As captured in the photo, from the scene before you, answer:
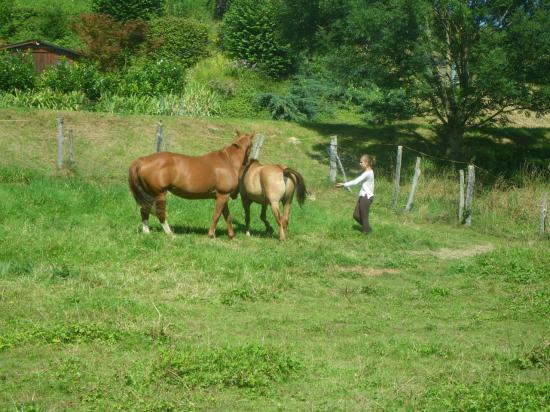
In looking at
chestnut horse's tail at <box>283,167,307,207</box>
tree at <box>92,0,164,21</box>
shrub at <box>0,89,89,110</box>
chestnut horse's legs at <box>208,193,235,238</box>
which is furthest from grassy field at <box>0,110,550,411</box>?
tree at <box>92,0,164,21</box>

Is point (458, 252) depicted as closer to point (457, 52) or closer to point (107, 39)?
point (457, 52)

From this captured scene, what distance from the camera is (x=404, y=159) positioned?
86.6 ft

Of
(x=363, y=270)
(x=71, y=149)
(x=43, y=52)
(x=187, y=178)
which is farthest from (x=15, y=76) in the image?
(x=363, y=270)

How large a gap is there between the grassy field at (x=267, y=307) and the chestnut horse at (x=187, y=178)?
553mm

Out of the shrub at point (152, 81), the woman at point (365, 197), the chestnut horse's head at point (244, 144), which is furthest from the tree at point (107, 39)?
the woman at point (365, 197)

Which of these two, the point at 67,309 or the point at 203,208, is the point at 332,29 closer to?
the point at 203,208

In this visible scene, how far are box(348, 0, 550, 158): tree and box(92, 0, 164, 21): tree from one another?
16.3 m

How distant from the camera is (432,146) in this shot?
91.6 ft

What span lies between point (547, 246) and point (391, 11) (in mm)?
8802

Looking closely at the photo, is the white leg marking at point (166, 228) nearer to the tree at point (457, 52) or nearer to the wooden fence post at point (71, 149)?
the wooden fence post at point (71, 149)

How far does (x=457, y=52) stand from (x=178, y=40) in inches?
644

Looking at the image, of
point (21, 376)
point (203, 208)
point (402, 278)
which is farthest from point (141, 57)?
point (21, 376)

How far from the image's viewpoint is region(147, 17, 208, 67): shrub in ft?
118

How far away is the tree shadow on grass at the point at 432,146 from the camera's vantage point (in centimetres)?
2559
